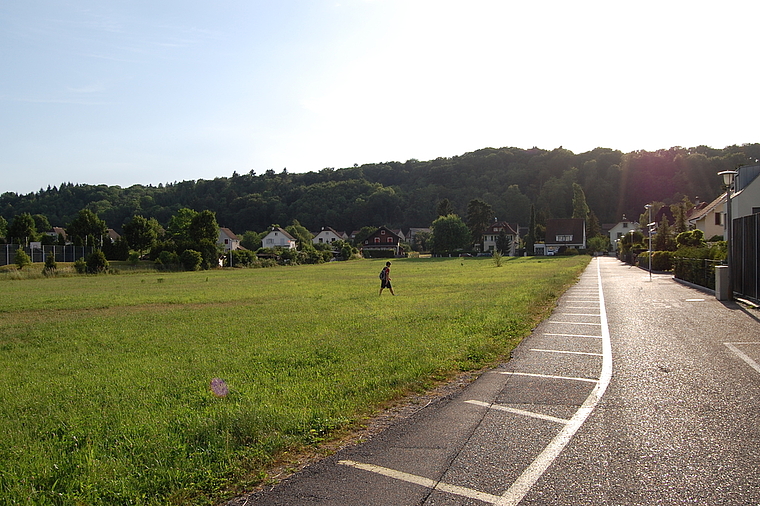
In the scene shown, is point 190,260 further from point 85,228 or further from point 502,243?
point 502,243

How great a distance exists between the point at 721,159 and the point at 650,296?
12267cm

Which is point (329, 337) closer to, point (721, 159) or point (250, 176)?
point (721, 159)

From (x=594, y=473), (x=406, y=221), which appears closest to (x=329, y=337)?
(x=594, y=473)

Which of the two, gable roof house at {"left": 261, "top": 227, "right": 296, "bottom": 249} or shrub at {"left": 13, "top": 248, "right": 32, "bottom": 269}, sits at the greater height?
gable roof house at {"left": 261, "top": 227, "right": 296, "bottom": 249}

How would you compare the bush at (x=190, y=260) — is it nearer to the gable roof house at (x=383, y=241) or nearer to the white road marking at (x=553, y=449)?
the white road marking at (x=553, y=449)

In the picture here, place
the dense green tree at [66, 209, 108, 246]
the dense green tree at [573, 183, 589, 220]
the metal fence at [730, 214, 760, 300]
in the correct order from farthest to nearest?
the dense green tree at [573, 183, 589, 220] < the dense green tree at [66, 209, 108, 246] < the metal fence at [730, 214, 760, 300]

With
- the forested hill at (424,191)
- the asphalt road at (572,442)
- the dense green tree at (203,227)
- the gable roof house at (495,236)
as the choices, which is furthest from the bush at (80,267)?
the gable roof house at (495,236)

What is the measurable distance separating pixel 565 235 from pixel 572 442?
345ft

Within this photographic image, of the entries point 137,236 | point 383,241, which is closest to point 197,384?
point 137,236

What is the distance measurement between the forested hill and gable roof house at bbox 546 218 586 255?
1977cm

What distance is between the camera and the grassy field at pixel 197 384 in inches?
171

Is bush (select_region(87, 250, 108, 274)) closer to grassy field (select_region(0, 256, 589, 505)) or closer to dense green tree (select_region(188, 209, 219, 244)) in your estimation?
dense green tree (select_region(188, 209, 219, 244))

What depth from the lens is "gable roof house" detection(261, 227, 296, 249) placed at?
107688 millimetres

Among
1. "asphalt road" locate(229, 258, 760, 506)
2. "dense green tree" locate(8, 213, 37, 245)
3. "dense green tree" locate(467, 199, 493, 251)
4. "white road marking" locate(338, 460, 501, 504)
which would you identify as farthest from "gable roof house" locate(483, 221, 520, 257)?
"white road marking" locate(338, 460, 501, 504)
